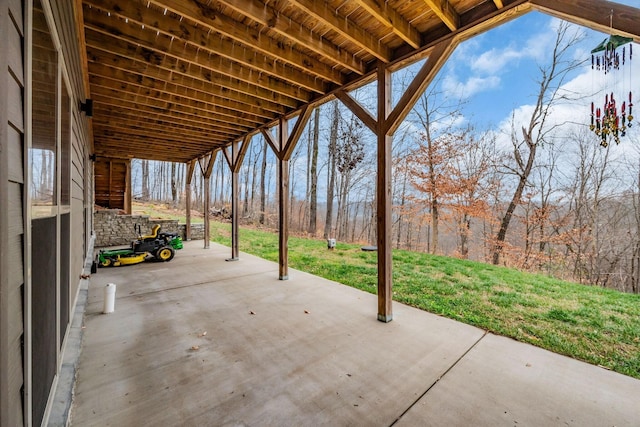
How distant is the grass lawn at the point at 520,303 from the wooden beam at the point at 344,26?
131 inches

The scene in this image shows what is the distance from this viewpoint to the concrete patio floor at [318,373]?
1812 mm

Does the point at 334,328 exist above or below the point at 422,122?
below

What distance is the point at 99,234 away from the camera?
832 centimetres

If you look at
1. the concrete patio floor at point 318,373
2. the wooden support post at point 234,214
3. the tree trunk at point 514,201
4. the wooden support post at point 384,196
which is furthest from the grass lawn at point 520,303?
the tree trunk at point 514,201

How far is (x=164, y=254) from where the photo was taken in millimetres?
6344

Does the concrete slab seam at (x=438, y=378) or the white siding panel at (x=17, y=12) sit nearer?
the white siding panel at (x=17, y=12)

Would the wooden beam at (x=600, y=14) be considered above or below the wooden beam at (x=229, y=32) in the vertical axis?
below

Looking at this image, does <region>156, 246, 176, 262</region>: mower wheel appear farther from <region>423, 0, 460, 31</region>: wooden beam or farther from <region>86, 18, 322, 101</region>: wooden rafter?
<region>423, 0, 460, 31</region>: wooden beam

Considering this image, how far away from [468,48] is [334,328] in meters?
14.7

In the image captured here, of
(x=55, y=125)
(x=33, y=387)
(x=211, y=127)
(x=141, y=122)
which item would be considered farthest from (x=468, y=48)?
(x=33, y=387)

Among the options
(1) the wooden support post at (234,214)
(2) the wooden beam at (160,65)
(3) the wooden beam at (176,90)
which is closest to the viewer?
(2) the wooden beam at (160,65)

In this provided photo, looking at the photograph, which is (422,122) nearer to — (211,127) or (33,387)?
(211,127)

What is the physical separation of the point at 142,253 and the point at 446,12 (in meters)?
7.07

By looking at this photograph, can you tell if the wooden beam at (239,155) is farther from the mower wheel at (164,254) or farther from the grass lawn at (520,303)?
the grass lawn at (520,303)
